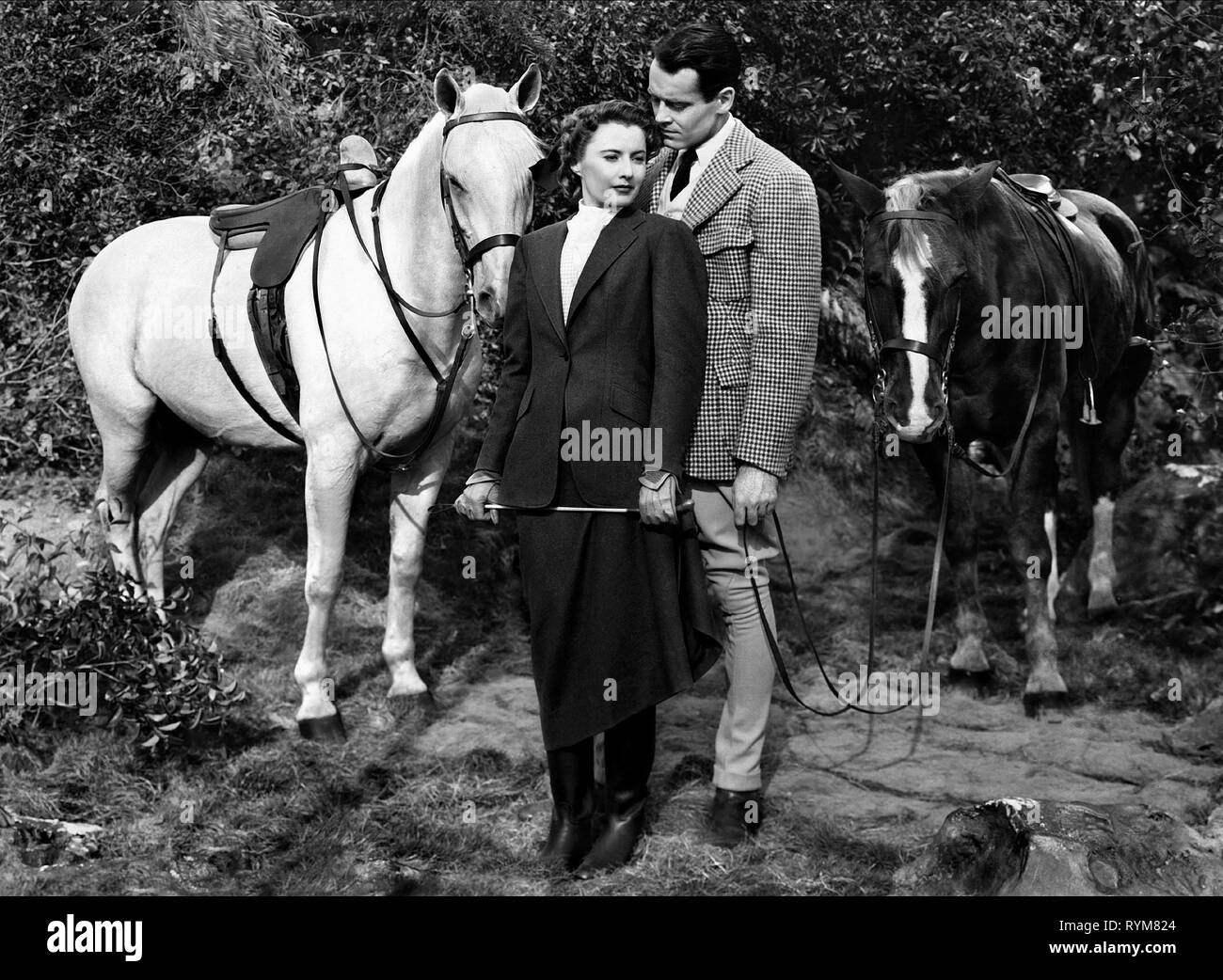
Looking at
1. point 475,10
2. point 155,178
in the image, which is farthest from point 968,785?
point 155,178

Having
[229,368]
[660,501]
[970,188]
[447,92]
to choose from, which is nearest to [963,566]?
[970,188]

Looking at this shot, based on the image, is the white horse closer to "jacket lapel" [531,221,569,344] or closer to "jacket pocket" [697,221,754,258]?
"jacket lapel" [531,221,569,344]

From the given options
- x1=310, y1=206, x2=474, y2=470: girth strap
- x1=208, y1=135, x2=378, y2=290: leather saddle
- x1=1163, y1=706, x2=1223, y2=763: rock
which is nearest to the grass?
x1=1163, y1=706, x2=1223, y2=763: rock

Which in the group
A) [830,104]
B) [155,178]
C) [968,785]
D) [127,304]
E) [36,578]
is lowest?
[968,785]

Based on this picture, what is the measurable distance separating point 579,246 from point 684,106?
56 cm

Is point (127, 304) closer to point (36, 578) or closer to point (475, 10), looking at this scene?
point (36, 578)

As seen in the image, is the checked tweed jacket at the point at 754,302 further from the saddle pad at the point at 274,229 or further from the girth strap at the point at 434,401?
the saddle pad at the point at 274,229

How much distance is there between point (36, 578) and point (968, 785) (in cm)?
365

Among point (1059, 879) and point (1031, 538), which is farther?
point (1031, 538)

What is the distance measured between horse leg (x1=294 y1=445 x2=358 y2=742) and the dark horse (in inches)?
82.6

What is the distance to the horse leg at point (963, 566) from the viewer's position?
6.03 meters

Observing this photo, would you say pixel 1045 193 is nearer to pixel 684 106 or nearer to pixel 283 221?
pixel 684 106

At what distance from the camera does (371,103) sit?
7.45m

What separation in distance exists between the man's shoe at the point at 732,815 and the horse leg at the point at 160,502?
3.04 metres
